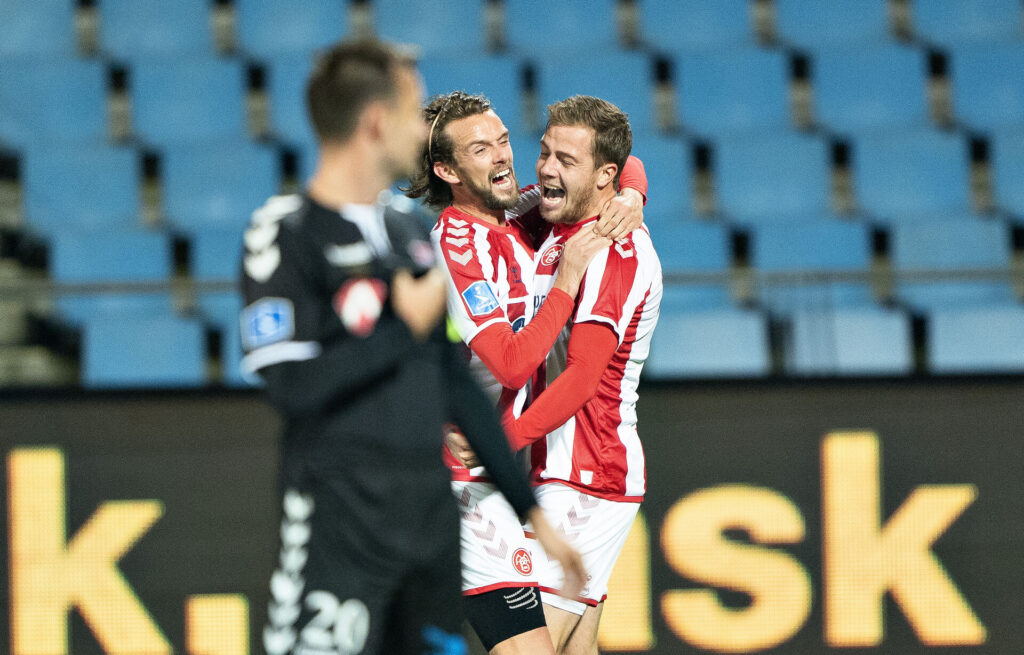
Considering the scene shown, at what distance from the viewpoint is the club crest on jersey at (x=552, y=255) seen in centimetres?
338

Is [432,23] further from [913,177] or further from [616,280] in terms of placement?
[616,280]

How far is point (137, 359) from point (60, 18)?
3245 millimetres

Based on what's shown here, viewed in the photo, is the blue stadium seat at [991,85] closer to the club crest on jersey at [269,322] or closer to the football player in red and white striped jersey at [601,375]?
the football player in red and white striped jersey at [601,375]

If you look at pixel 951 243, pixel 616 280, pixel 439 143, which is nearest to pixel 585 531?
pixel 616 280

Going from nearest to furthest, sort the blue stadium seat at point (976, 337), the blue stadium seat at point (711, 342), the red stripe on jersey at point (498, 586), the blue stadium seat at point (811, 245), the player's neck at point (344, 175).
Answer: the player's neck at point (344, 175)
the red stripe on jersey at point (498, 586)
the blue stadium seat at point (976, 337)
the blue stadium seat at point (711, 342)
the blue stadium seat at point (811, 245)

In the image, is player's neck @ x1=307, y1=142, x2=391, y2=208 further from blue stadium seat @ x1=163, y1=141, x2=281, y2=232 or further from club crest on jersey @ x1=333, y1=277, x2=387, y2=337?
blue stadium seat @ x1=163, y1=141, x2=281, y2=232

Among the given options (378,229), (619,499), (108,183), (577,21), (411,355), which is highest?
(577,21)

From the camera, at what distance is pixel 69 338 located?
561 centimetres

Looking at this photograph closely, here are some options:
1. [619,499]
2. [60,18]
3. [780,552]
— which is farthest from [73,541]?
[60,18]

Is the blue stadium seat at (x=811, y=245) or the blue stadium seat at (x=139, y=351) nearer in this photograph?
the blue stadium seat at (x=139, y=351)

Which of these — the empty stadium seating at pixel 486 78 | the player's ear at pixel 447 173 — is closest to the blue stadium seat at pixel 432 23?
the empty stadium seating at pixel 486 78

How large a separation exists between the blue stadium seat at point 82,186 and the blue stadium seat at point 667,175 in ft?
9.62

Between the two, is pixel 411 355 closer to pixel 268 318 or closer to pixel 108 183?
pixel 268 318

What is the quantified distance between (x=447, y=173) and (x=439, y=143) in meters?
0.09
